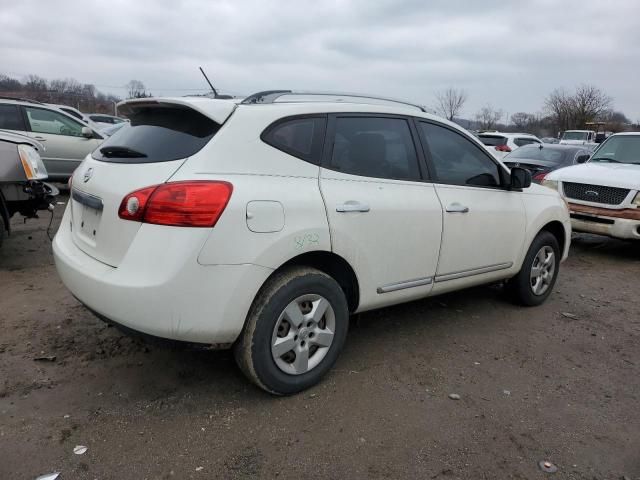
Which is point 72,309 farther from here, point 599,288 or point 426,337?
point 599,288

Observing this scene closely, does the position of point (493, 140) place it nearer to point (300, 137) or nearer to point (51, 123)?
point (51, 123)

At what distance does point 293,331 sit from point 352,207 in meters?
0.81

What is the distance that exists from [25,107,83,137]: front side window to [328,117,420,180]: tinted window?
321 inches

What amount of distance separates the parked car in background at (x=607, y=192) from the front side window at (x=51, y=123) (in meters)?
8.49

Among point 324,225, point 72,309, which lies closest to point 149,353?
point 72,309

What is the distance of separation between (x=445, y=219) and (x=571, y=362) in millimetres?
1398

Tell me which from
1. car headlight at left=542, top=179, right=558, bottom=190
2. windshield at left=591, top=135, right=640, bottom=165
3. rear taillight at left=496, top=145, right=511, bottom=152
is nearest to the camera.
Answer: car headlight at left=542, top=179, right=558, bottom=190

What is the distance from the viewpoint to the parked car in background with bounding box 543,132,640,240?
677 centimetres

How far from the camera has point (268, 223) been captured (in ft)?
8.80

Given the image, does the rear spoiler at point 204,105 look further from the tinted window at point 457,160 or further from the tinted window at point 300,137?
the tinted window at point 457,160

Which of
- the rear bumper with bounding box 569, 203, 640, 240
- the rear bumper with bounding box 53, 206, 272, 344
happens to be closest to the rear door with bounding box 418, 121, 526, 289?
the rear bumper with bounding box 53, 206, 272, 344

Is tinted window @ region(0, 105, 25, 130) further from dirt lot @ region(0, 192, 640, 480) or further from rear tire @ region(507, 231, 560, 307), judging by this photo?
rear tire @ region(507, 231, 560, 307)

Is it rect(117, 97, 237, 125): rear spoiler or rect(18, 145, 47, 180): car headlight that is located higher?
rect(117, 97, 237, 125): rear spoiler

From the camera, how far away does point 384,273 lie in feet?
10.9
